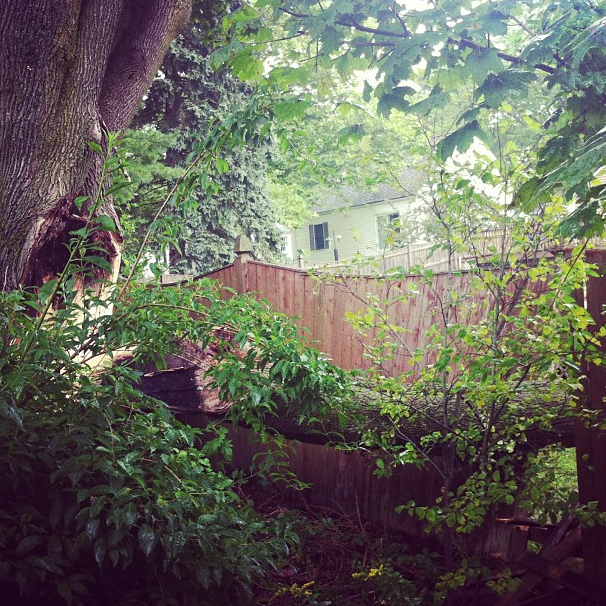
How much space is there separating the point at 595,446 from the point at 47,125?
3.37m

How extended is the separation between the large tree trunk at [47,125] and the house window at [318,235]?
64.8 ft

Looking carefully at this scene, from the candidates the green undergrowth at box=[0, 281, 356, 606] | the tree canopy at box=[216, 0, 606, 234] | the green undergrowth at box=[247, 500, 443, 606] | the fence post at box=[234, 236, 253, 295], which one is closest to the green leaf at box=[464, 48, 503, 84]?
the tree canopy at box=[216, 0, 606, 234]

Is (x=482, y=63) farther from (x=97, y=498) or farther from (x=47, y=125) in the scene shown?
(x=47, y=125)

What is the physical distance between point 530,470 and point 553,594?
0.68 m

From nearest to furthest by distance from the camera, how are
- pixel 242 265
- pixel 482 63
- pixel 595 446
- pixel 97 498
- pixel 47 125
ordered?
pixel 97 498
pixel 482 63
pixel 595 446
pixel 47 125
pixel 242 265

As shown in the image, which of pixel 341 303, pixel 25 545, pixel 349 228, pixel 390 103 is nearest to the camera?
pixel 25 545

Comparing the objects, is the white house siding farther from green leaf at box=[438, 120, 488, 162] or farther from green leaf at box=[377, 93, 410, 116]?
green leaf at box=[438, 120, 488, 162]

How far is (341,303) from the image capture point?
17.5 feet

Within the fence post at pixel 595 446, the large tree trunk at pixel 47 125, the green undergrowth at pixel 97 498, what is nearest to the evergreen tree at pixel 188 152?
the large tree trunk at pixel 47 125

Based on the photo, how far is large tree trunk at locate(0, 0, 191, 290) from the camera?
3.40m

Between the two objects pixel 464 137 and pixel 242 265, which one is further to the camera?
pixel 242 265

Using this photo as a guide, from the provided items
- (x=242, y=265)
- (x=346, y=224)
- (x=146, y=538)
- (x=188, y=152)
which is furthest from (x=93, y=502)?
(x=346, y=224)

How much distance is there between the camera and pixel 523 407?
282 cm

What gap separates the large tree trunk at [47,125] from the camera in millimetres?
3404
